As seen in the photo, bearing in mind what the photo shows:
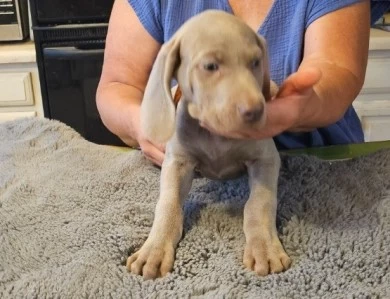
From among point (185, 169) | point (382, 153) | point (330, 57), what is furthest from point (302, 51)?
point (185, 169)

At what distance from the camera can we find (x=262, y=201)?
720 millimetres

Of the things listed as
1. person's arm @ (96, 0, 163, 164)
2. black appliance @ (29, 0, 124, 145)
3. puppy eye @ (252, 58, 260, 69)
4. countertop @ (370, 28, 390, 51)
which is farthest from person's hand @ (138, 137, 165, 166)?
countertop @ (370, 28, 390, 51)

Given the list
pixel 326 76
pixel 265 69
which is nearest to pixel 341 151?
pixel 326 76

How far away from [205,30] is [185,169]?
0.20 meters

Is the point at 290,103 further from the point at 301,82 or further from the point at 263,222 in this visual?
the point at 263,222

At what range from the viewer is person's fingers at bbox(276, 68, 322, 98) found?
2.22 ft

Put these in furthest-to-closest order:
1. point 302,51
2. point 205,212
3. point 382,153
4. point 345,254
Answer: point 302,51
point 382,153
point 205,212
point 345,254

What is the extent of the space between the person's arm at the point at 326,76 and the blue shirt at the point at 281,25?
0.8 inches

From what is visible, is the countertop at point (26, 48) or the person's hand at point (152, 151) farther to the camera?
the countertop at point (26, 48)

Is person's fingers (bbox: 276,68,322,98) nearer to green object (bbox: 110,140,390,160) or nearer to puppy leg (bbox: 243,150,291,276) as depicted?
puppy leg (bbox: 243,150,291,276)

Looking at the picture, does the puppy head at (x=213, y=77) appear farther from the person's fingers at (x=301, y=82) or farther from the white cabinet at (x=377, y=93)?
the white cabinet at (x=377, y=93)

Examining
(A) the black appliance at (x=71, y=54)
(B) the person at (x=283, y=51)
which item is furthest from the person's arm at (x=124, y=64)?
(A) the black appliance at (x=71, y=54)

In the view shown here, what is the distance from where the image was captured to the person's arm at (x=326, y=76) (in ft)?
2.28

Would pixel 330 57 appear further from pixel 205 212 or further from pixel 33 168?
pixel 33 168
